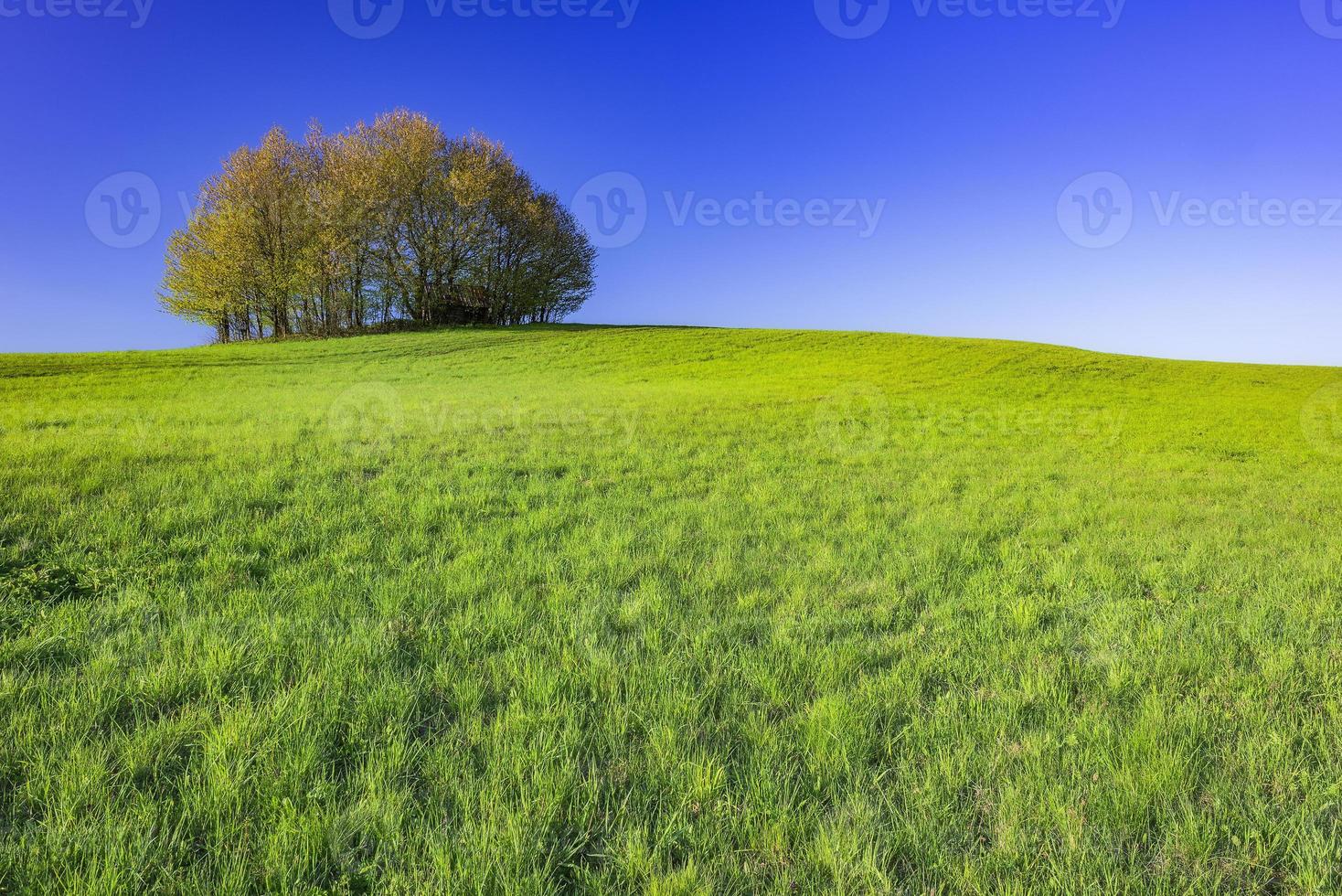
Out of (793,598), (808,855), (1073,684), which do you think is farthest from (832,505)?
(808,855)

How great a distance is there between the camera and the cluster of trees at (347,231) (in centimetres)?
4022

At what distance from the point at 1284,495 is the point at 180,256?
57.3 m

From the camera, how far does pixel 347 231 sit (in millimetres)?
40781

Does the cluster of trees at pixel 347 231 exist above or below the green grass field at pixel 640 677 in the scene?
above

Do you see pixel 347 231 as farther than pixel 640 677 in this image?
Yes

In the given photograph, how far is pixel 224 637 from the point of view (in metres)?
3.61

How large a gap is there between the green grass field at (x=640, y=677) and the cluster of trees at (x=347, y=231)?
1512 inches

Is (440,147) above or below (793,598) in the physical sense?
above

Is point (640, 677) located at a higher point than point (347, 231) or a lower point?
lower

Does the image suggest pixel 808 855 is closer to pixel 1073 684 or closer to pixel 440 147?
pixel 1073 684

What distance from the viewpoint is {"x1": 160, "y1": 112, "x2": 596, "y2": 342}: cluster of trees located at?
4022cm

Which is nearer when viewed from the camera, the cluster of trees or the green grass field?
the green grass field

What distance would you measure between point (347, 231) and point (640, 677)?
46693 millimetres

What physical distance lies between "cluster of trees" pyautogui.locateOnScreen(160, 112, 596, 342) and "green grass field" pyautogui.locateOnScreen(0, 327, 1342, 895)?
38396mm
